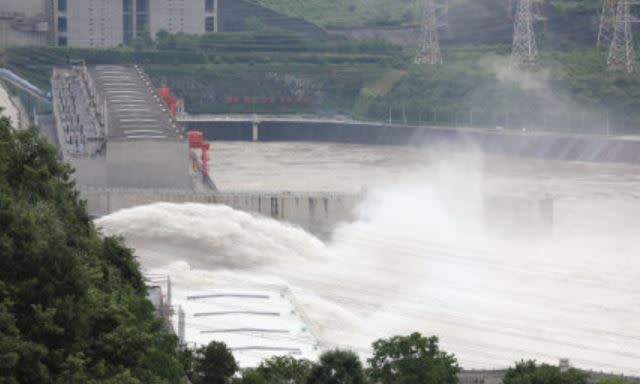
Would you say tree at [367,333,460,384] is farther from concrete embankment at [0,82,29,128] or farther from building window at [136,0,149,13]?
building window at [136,0,149,13]

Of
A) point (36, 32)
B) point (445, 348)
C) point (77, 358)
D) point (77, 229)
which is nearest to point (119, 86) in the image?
point (36, 32)

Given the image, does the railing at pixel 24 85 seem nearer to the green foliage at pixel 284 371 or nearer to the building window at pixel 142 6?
the building window at pixel 142 6

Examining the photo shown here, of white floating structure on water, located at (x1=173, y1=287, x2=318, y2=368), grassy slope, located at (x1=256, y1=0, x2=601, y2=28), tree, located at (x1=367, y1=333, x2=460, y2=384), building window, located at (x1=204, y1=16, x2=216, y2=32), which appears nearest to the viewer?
tree, located at (x1=367, y1=333, x2=460, y2=384)

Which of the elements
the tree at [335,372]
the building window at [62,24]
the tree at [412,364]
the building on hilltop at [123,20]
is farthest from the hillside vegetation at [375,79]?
the tree at [335,372]

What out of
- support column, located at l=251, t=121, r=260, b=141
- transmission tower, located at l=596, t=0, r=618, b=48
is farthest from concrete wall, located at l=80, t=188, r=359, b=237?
transmission tower, located at l=596, t=0, r=618, b=48

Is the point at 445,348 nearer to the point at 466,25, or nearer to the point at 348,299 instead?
the point at 348,299
